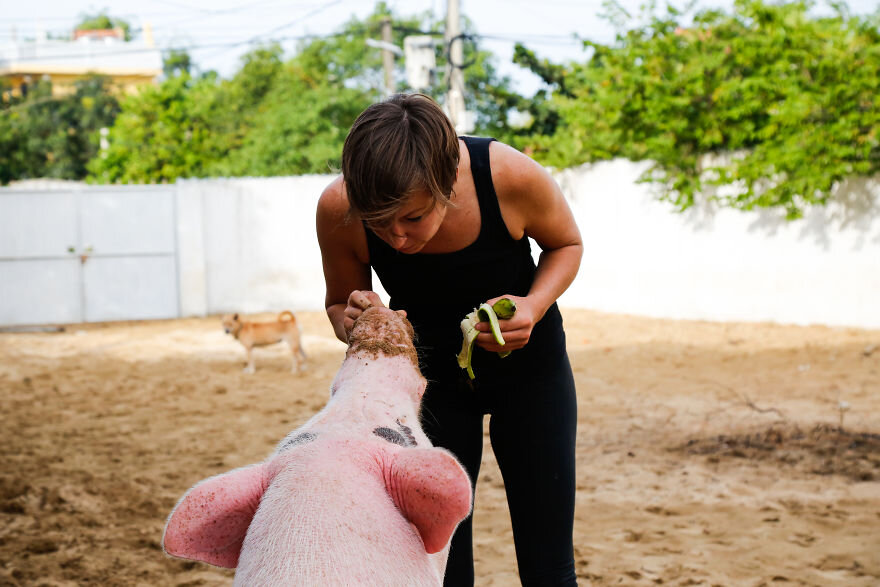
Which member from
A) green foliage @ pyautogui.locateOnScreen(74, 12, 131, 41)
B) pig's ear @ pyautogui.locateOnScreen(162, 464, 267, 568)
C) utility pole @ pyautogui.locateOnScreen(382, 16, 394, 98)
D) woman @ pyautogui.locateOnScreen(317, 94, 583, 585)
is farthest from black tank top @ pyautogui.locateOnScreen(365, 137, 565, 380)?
green foliage @ pyautogui.locateOnScreen(74, 12, 131, 41)

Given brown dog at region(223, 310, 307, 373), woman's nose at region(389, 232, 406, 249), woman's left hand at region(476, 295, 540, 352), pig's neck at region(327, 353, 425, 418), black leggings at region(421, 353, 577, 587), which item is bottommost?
brown dog at region(223, 310, 307, 373)

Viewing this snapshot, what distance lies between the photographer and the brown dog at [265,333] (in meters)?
9.03

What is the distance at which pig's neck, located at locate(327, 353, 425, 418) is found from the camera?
158cm

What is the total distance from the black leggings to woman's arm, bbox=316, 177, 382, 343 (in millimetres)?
337

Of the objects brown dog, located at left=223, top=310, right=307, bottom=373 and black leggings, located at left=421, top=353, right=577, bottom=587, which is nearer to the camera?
black leggings, located at left=421, top=353, right=577, bottom=587

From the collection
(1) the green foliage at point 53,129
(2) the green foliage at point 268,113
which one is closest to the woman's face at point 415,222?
(2) the green foliage at point 268,113

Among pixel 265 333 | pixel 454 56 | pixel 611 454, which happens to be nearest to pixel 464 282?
pixel 611 454

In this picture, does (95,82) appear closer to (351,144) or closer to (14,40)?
(14,40)

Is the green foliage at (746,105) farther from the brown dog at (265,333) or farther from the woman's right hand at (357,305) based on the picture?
the woman's right hand at (357,305)

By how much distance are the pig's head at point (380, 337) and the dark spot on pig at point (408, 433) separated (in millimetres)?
189

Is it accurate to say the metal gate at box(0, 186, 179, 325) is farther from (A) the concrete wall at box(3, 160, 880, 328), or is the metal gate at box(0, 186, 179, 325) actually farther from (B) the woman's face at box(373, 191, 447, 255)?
(B) the woman's face at box(373, 191, 447, 255)

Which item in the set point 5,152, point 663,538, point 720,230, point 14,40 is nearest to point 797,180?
point 720,230

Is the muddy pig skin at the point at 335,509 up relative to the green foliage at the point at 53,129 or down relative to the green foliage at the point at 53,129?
down

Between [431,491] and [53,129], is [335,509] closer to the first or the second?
[431,491]
